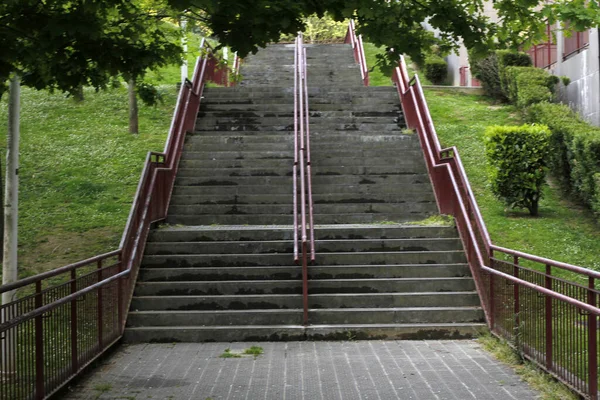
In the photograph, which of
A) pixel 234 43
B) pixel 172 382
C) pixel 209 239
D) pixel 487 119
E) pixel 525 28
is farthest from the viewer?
pixel 487 119

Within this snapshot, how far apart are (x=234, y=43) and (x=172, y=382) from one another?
3360 millimetres

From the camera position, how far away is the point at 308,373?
7.96 m

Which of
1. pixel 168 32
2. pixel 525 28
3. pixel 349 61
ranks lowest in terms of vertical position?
pixel 525 28

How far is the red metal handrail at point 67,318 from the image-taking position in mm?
6266

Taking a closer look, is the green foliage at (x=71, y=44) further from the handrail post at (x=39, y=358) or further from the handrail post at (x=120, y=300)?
the handrail post at (x=120, y=300)

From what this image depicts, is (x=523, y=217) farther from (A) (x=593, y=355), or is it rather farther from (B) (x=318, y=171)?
(A) (x=593, y=355)

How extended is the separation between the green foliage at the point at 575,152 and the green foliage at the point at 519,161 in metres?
0.61

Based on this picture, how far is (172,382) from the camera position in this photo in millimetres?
7574

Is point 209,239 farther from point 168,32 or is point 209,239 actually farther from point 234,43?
point 234,43

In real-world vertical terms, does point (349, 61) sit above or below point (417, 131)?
above

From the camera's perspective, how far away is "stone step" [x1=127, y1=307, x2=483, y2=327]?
1003cm

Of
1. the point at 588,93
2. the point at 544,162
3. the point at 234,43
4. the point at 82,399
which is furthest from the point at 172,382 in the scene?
the point at 588,93

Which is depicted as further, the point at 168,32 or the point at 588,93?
the point at 588,93

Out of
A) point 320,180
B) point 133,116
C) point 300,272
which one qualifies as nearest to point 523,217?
point 320,180
